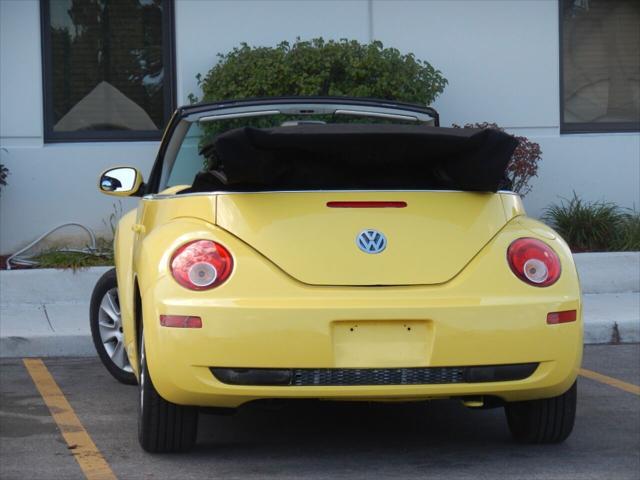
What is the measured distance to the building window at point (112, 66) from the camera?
37.8 feet

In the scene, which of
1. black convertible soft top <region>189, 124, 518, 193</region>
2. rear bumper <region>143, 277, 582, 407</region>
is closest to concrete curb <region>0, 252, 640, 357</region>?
black convertible soft top <region>189, 124, 518, 193</region>

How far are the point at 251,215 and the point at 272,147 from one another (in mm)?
284

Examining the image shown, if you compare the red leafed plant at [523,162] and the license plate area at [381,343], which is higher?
the red leafed plant at [523,162]

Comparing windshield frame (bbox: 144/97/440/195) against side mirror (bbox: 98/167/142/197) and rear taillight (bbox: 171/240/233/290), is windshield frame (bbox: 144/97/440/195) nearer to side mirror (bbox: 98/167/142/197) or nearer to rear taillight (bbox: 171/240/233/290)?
side mirror (bbox: 98/167/142/197)

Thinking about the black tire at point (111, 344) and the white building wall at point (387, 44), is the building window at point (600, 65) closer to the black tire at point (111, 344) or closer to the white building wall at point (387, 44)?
the white building wall at point (387, 44)

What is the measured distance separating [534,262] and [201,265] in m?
1.33

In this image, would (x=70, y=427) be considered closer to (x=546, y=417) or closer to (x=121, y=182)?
(x=121, y=182)

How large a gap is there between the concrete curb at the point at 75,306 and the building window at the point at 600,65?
2400 millimetres

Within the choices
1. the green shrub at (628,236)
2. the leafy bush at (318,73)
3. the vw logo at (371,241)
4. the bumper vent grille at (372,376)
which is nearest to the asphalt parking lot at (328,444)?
the bumper vent grille at (372,376)

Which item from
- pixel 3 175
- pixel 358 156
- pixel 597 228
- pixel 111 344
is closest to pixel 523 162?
pixel 597 228

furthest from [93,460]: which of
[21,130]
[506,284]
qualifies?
[21,130]

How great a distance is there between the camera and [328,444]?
545cm

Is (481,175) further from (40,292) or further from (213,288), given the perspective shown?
(40,292)

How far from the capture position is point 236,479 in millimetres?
4824
